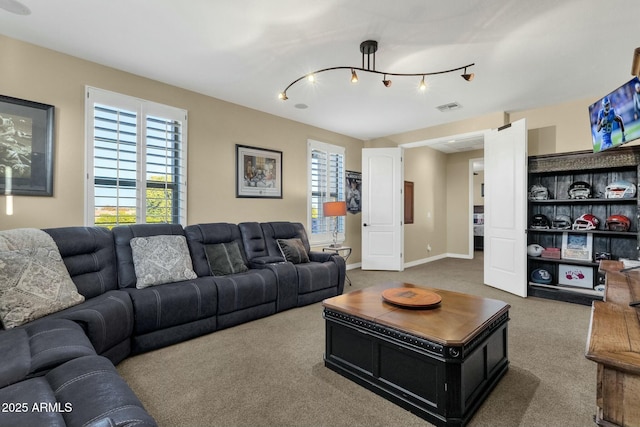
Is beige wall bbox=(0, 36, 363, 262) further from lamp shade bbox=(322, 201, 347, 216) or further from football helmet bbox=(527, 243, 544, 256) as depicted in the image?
football helmet bbox=(527, 243, 544, 256)

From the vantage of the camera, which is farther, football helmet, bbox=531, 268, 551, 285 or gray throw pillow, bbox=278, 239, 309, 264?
football helmet, bbox=531, 268, 551, 285

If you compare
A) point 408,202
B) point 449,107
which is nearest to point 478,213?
point 408,202

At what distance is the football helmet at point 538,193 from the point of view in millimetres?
4328

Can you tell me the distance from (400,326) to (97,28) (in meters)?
3.38

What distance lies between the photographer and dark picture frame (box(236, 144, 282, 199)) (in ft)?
14.7

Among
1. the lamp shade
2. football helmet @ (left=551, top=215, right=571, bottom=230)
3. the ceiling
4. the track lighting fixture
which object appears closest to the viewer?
the ceiling

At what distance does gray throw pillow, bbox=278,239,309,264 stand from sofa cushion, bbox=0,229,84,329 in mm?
2179

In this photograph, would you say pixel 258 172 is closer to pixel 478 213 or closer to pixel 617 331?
pixel 617 331

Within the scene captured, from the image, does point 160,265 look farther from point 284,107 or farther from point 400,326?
point 284,107

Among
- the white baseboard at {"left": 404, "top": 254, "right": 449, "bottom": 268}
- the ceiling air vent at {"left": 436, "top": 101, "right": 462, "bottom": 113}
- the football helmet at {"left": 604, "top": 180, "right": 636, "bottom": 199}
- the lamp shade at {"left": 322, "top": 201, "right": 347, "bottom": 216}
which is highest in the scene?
the ceiling air vent at {"left": 436, "top": 101, "right": 462, "bottom": 113}

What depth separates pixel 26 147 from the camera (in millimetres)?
2834

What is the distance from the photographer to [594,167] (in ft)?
12.7

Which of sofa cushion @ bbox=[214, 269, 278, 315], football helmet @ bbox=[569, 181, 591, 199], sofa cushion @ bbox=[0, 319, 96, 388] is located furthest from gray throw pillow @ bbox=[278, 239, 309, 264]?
football helmet @ bbox=[569, 181, 591, 199]

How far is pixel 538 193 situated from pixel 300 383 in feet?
13.7
